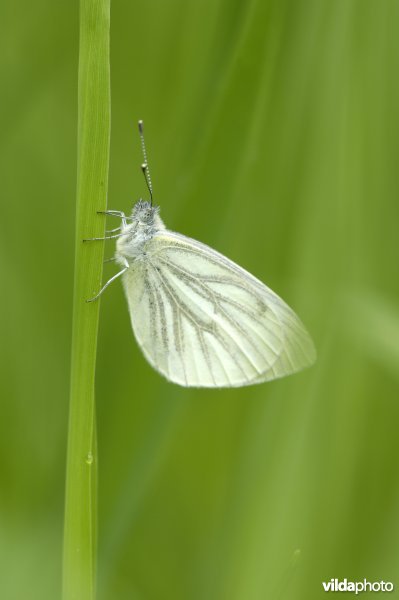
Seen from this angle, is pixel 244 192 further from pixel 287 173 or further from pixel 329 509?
pixel 329 509

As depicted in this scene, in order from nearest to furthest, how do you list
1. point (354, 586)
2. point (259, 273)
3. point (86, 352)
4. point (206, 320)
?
1. point (86, 352)
2. point (354, 586)
3. point (259, 273)
4. point (206, 320)

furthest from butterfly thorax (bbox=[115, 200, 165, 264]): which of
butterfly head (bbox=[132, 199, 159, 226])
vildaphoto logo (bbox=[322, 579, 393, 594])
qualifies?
vildaphoto logo (bbox=[322, 579, 393, 594])

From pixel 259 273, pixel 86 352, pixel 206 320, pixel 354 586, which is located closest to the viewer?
pixel 86 352

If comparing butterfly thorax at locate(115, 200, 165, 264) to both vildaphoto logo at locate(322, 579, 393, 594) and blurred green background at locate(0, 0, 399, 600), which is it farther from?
vildaphoto logo at locate(322, 579, 393, 594)

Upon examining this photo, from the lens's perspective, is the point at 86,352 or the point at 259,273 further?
the point at 259,273

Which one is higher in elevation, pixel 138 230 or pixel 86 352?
pixel 138 230

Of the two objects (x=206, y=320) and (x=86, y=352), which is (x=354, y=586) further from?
(x=206, y=320)

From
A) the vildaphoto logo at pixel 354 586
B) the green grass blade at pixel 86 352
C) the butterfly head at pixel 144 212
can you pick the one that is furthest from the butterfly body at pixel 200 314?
the green grass blade at pixel 86 352

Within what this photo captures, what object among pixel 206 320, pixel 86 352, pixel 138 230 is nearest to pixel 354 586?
pixel 86 352
